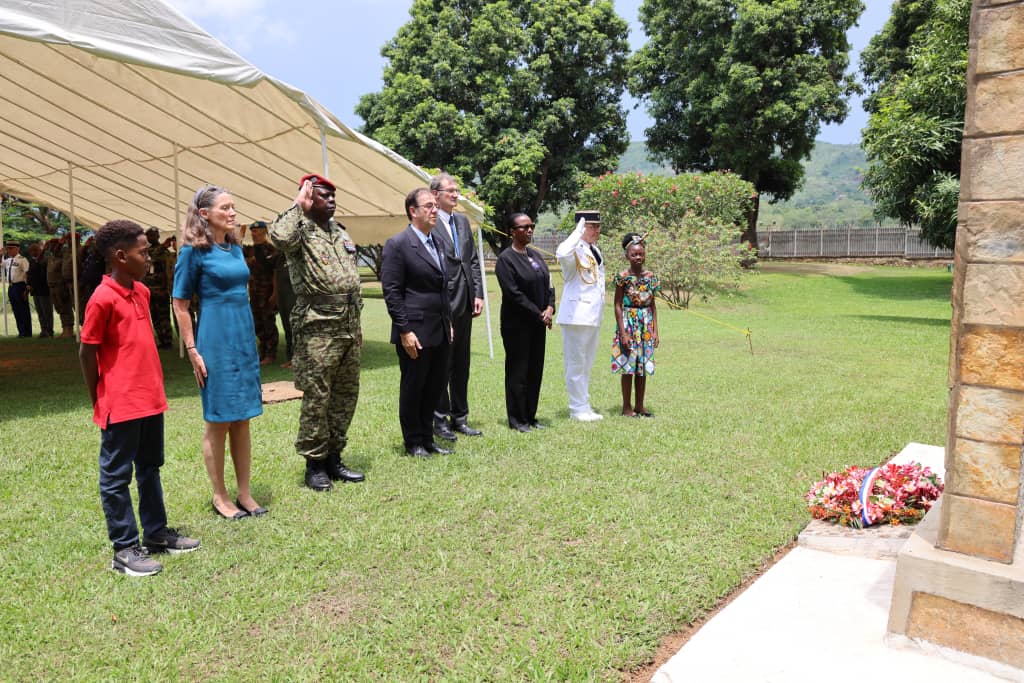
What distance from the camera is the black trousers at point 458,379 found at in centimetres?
593

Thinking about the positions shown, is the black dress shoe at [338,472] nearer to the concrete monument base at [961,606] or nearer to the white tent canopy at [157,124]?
the concrete monument base at [961,606]

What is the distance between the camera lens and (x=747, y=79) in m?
27.4

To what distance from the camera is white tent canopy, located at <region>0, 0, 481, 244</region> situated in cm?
567

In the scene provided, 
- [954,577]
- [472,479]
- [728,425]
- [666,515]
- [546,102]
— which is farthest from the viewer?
[546,102]

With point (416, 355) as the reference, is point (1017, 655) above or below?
below

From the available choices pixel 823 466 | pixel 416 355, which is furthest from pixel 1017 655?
pixel 416 355

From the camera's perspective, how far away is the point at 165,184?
12.3 metres

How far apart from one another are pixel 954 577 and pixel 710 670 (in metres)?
0.94

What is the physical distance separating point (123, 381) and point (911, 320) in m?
15.9

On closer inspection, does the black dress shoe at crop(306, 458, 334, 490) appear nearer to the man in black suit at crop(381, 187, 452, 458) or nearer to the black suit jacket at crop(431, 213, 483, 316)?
the man in black suit at crop(381, 187, 452, 458)

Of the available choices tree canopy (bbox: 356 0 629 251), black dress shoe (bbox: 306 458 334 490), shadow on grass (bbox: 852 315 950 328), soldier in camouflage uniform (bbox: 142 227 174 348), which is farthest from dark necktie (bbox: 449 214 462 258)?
tree canopy (bbox: 356 0 629 251)

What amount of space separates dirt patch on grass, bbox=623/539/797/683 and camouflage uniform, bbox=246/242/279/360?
8119 millimetres

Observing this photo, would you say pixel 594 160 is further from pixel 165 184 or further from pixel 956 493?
pixel 956 493

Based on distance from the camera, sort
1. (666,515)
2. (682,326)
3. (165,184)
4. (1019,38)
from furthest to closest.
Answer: (682,326), (165,184), (666,515), (1019,38)
